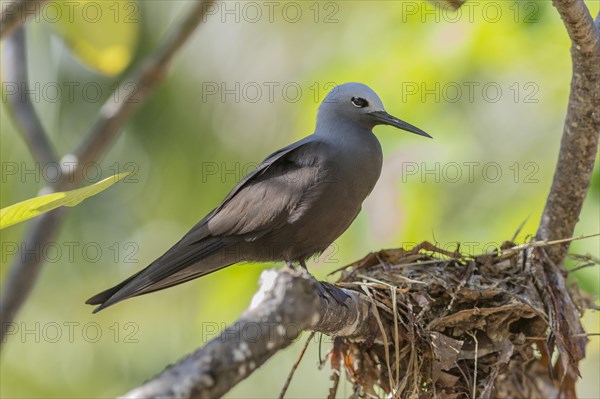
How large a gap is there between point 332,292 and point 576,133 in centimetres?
166

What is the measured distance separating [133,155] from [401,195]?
6.18 metres

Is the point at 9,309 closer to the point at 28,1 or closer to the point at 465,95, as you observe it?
the point at 28,1

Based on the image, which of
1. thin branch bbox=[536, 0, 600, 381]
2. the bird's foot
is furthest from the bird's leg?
thin branch bbox=[536, 0, 600, 381]

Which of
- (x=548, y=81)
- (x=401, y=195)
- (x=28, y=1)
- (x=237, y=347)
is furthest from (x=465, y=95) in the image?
(x=237, y=347)

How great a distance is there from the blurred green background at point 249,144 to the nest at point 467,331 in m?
0.49

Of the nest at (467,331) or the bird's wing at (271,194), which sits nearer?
the nest at (467,331)

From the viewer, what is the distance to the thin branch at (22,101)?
220 inches

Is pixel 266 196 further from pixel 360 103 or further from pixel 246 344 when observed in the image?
pixel 246 344

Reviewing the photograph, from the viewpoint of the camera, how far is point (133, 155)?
11.4m

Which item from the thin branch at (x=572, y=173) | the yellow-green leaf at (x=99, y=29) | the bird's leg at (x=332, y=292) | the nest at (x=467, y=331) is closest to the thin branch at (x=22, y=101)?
the yellow-green leaf at (x=99, y=29)

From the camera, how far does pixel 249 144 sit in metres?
10.5

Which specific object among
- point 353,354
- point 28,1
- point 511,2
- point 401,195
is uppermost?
point 511,2

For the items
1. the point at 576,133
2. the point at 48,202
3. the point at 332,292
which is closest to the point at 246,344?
the point at 48,202

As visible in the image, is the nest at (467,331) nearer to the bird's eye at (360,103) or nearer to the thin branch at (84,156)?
the bird's eye at (360,103)
